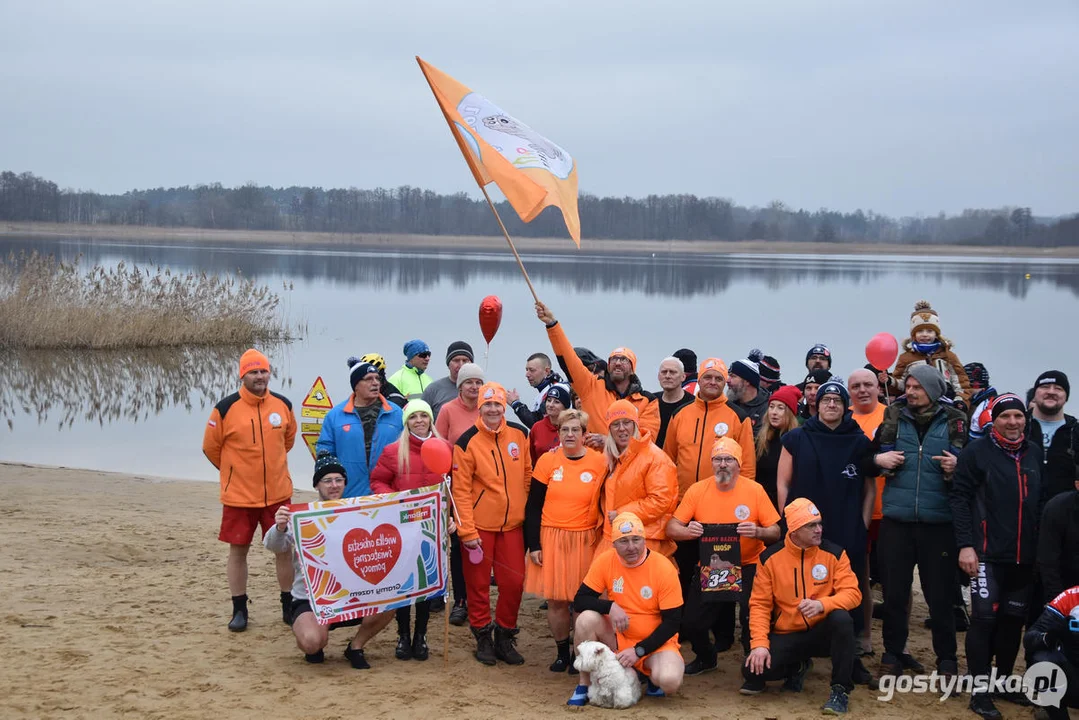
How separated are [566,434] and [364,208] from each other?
102 meters

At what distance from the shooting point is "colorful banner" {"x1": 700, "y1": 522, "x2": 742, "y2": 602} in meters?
6.75

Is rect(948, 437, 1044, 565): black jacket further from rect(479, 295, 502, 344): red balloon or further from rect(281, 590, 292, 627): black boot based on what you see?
rect(479, 295, 502, 344): red balloon

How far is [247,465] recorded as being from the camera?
24.4ft

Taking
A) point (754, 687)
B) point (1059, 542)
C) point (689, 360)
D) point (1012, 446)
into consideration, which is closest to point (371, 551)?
point (754, 687)

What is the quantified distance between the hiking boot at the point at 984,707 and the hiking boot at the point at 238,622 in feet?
15.8

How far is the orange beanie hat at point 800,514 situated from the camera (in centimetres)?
639

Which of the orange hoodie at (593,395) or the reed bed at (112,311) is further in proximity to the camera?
the reed bed at (112,311)

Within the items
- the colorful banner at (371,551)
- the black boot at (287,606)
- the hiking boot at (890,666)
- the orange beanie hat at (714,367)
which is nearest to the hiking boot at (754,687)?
the hiking boot at (890,666)

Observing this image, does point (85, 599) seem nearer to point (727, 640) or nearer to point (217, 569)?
point (217, 569)

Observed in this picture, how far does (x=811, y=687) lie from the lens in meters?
6.73

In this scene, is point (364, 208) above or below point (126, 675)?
above

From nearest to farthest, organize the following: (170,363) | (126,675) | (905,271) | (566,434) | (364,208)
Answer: (126,675) → (566,434) → (170,363) → (905,271) → (364,208)

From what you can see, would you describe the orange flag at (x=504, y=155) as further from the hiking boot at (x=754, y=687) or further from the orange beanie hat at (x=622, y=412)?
the hiking boot at (x=754, y=687)

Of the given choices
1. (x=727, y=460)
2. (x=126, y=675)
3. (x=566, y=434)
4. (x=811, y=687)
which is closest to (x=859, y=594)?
(x=811, y=687)
